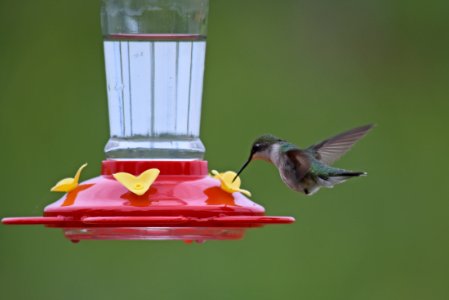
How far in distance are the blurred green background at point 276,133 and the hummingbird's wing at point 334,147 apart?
7.51 feet

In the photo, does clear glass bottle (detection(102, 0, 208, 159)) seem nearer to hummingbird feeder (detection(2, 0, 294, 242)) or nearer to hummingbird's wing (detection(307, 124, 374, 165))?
hummingbird feeder (detection(2, 0, 294, 242))

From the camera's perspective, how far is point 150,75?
13.2 feet

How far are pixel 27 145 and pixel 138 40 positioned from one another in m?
3.16

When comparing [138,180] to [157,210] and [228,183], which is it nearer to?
[157,210]

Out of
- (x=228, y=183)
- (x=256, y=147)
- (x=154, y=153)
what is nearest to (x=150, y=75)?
(x=154, y=153)

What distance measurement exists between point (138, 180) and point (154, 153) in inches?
22.5

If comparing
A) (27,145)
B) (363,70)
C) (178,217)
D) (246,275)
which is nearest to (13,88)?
(27,145)

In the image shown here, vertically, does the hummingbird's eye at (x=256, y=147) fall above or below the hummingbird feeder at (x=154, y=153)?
below

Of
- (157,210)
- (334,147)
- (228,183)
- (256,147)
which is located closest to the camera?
(157,210)

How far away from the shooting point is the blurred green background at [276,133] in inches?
265

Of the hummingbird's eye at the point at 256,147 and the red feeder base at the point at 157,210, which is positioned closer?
the red feeder base at the point at 157,210

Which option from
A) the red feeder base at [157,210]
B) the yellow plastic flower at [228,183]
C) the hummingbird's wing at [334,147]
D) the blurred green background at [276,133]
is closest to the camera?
the red feeder base at [157,210]

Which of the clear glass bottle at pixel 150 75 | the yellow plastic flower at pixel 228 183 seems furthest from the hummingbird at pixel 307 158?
the clear glass bottle at pixel 150 75

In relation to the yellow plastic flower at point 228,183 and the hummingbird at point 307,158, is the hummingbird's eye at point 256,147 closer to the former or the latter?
the hummingbird at point 307,158
